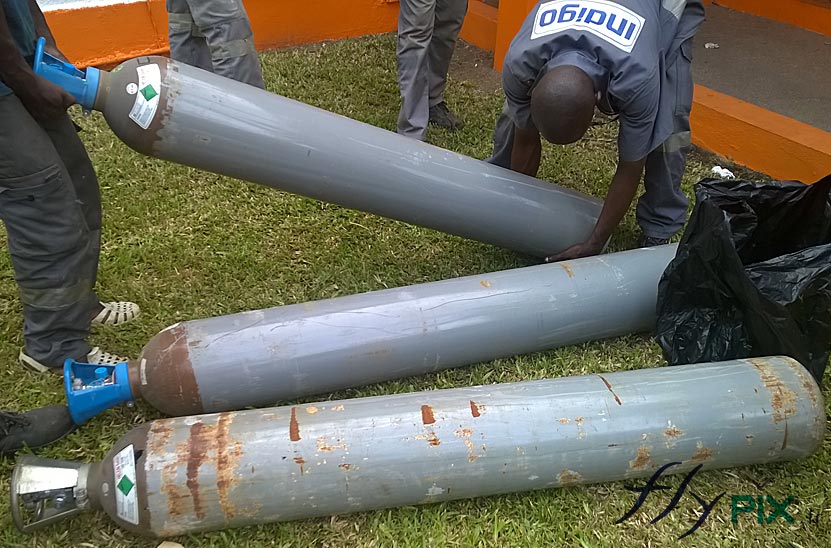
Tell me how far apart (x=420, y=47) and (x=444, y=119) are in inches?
18.9

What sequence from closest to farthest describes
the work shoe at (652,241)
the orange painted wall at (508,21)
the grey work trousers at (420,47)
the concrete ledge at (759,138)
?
the work shoe at (652,241)
the concrete ledge at (759,138)
the grey work trousers at (420,47)
the orange painted wall at (508,21)

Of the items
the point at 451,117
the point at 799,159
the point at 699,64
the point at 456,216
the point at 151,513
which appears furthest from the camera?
the point at 699,64

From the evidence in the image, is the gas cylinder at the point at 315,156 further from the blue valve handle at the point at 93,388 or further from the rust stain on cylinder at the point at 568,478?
the rust stain on cylinder at the point at 568,478

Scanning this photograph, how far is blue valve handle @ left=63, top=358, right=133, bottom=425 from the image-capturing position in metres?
1.84

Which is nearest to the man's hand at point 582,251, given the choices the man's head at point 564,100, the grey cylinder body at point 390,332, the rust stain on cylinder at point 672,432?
the grey cylinder body at point 390,332

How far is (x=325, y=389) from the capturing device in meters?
1.99

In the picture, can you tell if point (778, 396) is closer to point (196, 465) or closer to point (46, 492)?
point (196, 465)

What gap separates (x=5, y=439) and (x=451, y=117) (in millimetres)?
2617

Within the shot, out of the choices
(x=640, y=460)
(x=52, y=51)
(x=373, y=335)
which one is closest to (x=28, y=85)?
(x=52, y=51)

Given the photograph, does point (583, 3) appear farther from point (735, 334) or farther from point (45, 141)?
point (45, 141)

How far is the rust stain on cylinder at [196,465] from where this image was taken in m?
1.55

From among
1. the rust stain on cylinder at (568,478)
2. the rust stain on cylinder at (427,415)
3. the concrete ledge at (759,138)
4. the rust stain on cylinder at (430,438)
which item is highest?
the concrete ledge at (759,138)

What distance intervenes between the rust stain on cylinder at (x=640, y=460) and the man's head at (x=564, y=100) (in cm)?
97

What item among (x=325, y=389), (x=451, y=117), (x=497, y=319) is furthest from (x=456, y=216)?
(x=451, y=117)
